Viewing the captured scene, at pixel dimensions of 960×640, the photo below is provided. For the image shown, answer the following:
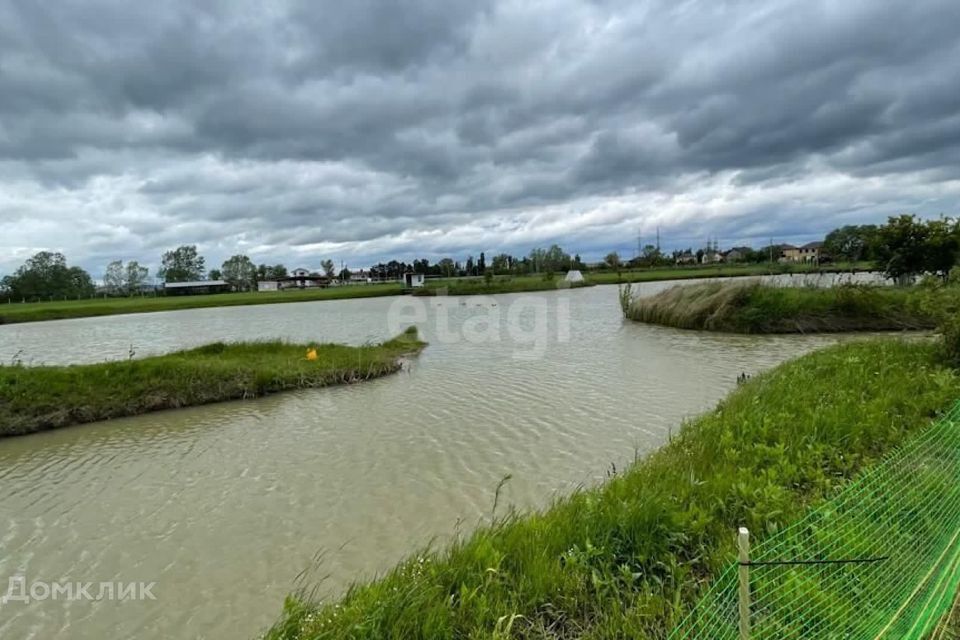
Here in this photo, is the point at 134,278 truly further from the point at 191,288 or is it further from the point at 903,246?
the point at 903,246

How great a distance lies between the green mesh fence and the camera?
8.92 feet

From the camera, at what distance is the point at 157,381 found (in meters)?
11.5

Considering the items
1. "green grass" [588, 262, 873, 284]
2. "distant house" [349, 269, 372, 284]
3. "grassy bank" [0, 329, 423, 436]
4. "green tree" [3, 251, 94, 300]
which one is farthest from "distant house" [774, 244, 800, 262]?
"green tree" [3, 251, 94, 300]

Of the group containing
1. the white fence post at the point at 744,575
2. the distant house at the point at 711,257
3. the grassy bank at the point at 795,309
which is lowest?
the grassy bank at the point at 795,309

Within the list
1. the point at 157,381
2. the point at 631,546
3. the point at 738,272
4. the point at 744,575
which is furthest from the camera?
the point at 738,272

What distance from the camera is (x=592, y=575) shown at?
129 inches

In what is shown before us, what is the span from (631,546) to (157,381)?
39.2 feet

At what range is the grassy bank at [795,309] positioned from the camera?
732 inches

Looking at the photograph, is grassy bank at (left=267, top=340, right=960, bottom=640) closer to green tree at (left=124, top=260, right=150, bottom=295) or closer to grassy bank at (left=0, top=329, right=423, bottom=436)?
grassy bank at (left=0, top=329, right=423, bottom=436)

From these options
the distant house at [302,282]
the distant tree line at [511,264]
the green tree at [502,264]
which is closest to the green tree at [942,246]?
the distant tree line at [511,264]

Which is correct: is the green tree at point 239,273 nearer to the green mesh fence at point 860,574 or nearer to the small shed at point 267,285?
the small shed at point 267,285

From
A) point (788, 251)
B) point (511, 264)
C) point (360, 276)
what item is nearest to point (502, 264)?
point (511, 264)

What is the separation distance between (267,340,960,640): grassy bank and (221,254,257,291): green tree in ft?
450

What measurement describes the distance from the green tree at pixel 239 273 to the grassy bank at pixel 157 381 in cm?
12518
